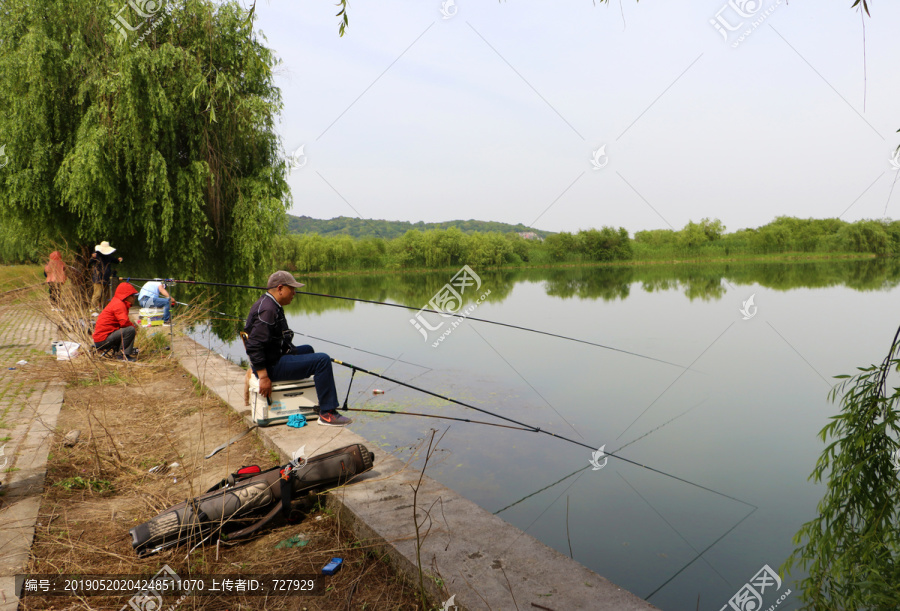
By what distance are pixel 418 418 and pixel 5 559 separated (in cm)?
500

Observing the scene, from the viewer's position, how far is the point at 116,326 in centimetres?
793

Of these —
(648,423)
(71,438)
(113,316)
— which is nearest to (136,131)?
(113,316)

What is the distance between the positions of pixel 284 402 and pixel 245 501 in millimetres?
1673

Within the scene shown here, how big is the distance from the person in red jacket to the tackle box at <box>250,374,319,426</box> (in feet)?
13.3

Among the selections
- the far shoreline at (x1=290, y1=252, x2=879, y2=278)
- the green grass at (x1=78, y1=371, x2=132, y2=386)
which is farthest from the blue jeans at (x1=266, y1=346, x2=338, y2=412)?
the far shoreline at (x1=290, y1=252, x2=879, y2=278)

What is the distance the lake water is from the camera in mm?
4418

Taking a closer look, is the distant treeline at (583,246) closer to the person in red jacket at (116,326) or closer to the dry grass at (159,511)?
the person in red jacket at (116,326)

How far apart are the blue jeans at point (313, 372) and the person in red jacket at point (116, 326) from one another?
422cm

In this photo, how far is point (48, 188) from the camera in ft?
34.0

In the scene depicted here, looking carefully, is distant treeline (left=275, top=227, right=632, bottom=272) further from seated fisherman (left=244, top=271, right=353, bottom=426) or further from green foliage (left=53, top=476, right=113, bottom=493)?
green foliage (left=53, top=476, right=113, bottom=493)

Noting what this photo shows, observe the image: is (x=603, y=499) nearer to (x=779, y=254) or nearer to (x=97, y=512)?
(x=97, y=512)

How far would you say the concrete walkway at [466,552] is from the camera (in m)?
2.38

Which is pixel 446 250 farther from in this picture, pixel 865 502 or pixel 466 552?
pixel 865 502

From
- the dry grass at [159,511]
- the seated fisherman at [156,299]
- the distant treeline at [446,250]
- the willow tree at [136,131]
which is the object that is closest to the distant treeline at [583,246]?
the distant treeline at [446,250]
